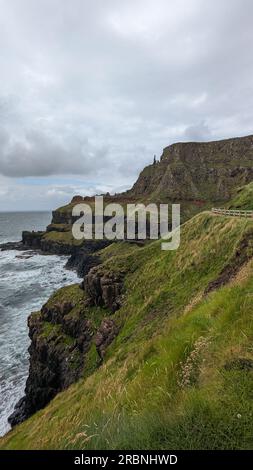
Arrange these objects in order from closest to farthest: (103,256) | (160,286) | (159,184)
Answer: (160,286), (103,256), (159,184)

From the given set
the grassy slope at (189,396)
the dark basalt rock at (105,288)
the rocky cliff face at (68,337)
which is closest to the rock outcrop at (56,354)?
the rocky cliff face at (68,337)

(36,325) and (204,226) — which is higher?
(204,226)

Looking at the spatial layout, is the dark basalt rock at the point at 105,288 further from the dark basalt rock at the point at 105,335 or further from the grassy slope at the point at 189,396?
the grassy slope at the point at 189,396

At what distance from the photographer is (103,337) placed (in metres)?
23.7

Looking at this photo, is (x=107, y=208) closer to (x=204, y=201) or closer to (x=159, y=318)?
(x=204, y=201)

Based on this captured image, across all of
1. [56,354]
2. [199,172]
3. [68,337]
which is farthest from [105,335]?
[199,172]

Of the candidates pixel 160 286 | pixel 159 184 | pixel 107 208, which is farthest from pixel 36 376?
pixel 159 184

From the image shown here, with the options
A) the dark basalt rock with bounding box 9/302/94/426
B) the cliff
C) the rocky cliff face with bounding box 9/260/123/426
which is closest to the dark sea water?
the dark basalt rock with bounding box 9/302/94/426

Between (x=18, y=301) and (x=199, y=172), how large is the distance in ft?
433

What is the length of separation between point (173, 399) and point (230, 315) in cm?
277

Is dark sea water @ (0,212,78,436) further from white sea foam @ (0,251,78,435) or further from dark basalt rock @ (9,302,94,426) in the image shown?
dark basalt rock @ (9,302,94,426)

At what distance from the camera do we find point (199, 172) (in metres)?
165

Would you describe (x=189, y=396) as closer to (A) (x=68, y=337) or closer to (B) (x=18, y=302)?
(A) (x=68, y=337)

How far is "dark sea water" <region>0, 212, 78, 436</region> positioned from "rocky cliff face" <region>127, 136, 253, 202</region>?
246ft
